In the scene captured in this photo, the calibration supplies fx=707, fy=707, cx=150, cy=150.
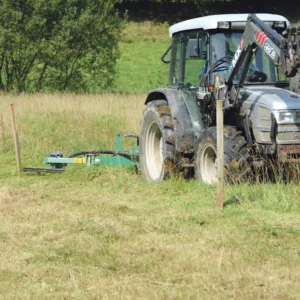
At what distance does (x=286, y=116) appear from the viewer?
7.93 metres

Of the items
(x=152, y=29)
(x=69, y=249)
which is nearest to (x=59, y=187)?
(x=69, y=249)

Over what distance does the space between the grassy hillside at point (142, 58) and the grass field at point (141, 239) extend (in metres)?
16.7

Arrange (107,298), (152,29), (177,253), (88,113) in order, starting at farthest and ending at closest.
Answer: (152,29) → (88,113) → (177,253) → (107,298)

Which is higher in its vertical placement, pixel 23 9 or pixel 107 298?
pixel 23 9

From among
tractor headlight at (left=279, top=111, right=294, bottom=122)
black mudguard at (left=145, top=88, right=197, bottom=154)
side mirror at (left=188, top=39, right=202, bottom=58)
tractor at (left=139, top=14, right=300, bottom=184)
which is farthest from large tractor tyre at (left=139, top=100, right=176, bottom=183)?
tractor headlight at (left=279, top=111, right=294, bottom=122)

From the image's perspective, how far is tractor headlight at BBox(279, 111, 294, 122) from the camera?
7902mm

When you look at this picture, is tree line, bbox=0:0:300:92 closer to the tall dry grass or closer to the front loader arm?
the tall dry grass

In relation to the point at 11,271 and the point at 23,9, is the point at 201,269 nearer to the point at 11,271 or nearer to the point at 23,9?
the point at 11,271

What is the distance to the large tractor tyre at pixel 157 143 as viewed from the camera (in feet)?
30.2

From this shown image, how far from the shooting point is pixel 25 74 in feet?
79.9

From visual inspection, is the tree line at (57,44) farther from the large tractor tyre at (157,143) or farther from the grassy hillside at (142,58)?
the large tractor tyre at (157,143)

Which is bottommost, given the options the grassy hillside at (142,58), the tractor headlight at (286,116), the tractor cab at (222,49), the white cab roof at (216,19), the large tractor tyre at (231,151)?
the grassy hillside at (142,58)

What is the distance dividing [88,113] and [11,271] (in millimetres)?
9733

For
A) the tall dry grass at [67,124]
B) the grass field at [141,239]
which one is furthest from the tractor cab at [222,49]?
the tall dry grass at [67,124]
